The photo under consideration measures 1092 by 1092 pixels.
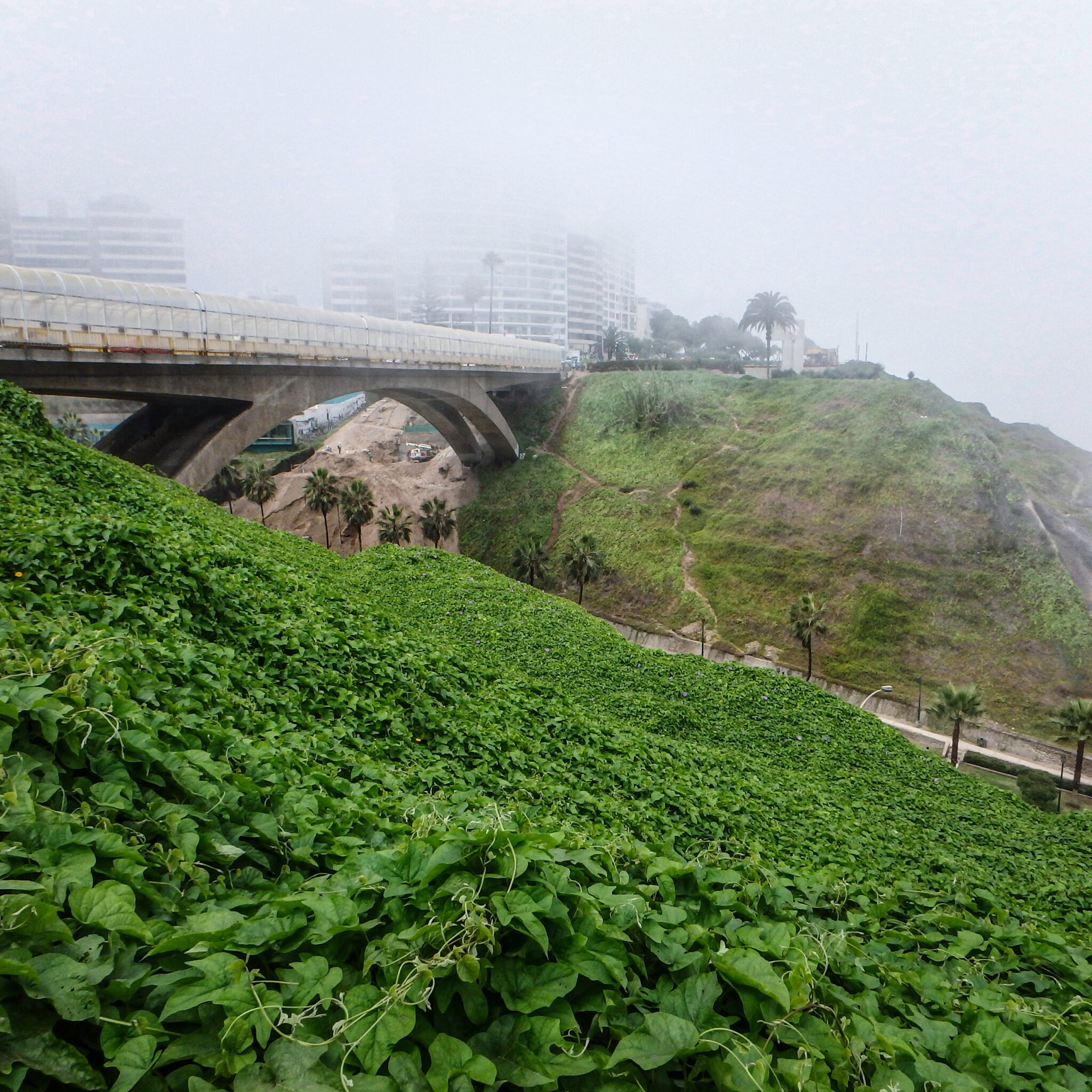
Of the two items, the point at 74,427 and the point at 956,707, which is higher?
the point at 74,427

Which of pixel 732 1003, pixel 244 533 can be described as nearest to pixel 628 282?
pixel 244 533

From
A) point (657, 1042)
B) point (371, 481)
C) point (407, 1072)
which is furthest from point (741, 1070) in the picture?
point (371, 481)

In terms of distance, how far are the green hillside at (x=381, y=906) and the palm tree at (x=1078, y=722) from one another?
1894 cm

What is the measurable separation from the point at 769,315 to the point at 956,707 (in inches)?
2156

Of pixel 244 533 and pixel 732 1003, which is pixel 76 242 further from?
pixel 732 1003

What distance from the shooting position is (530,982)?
225 cm

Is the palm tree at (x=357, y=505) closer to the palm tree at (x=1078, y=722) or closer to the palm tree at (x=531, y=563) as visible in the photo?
the palm tree at (x=531, y=563)

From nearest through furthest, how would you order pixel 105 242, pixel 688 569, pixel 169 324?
1. pixel 169 324
2. pixel 688 569
3. pixel 105 242

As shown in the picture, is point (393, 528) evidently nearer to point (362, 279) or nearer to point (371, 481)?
point (371, 481)

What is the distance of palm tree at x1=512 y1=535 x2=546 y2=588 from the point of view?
1443 inches

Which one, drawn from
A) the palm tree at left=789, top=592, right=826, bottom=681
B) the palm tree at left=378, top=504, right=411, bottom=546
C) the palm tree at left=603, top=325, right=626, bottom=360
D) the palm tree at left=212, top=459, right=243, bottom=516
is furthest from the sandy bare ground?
the palm tree at left=603, top=325, right=626, bottom=360

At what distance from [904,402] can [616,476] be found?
17937 millimetres

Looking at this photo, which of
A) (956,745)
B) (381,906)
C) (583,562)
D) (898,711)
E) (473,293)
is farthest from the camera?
(473,293)

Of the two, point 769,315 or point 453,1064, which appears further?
point 769,315
